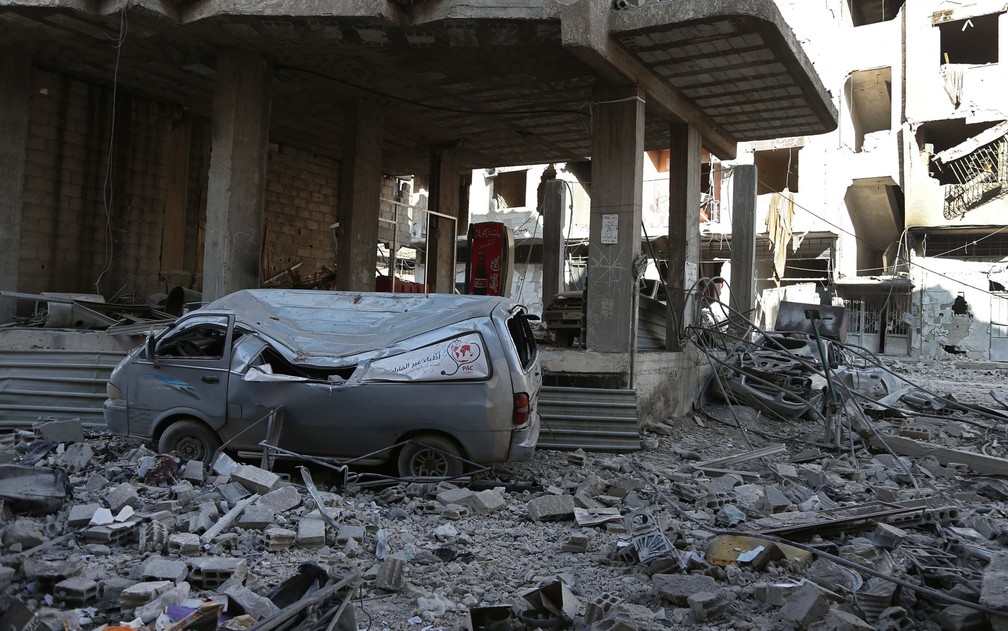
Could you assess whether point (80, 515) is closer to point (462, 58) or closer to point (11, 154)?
point (462, 58)

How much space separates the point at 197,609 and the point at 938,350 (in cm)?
2824

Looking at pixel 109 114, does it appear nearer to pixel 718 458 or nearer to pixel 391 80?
pixel 391 80

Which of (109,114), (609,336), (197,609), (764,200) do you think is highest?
(764,200)

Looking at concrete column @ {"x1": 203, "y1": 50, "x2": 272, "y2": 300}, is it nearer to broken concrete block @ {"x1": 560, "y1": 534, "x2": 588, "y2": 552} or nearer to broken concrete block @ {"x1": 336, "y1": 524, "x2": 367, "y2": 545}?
broken concrete block @ {"x1": 336, "y1": 524, "x2": 367, "y2": 545}

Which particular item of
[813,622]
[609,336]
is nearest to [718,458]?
[609,336]

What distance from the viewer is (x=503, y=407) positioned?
7191 mm

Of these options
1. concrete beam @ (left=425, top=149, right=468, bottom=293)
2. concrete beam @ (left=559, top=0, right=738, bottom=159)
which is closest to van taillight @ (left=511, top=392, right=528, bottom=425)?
concrete beam @ (left=559, top=0, right=738, bottom=159)

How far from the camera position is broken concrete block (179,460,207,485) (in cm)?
684

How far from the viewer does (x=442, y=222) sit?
55.9 feet

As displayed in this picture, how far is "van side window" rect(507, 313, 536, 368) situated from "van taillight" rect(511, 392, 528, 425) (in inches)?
14.1

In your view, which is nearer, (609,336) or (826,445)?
(826,445)

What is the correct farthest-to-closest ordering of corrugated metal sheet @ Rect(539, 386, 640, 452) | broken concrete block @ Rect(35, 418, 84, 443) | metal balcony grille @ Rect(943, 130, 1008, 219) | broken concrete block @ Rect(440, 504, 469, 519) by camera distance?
metal balcony grille @ Rect(943, 130, 1008, 219) < corrugated metal sheet @ Rect(539, 386, 640, 452) < broken concrete block @ Rect(35, 418, 84, 443) < broken concrete block @ Rect(440, 504, 469, 519)

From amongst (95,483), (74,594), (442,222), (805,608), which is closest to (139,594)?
(74,594)

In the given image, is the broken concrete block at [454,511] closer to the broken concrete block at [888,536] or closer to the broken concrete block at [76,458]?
the broken concrete block at [888,536]
